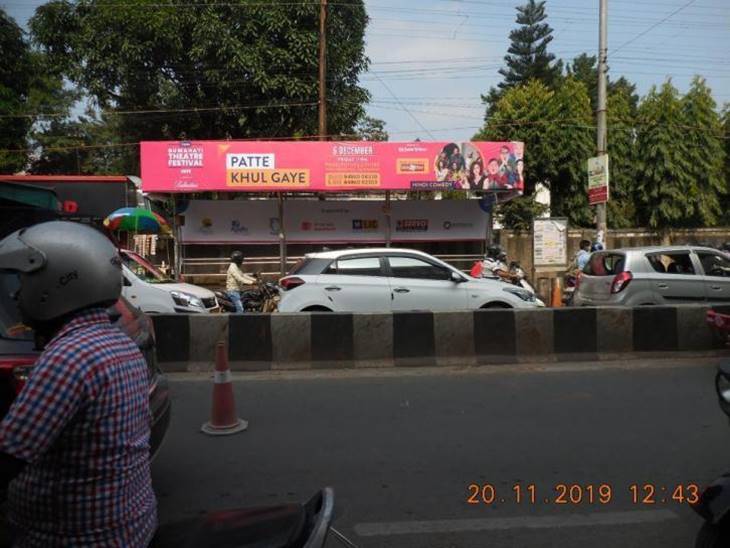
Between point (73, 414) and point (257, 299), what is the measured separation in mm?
11195

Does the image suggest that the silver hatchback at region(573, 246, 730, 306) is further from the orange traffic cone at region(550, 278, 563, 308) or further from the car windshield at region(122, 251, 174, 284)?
the car windshield at region(122, 251, 174, 284)

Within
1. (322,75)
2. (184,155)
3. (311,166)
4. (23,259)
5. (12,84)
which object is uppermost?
(12,84)

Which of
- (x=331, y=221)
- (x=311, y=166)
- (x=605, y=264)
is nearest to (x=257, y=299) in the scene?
(x=311, y=166)

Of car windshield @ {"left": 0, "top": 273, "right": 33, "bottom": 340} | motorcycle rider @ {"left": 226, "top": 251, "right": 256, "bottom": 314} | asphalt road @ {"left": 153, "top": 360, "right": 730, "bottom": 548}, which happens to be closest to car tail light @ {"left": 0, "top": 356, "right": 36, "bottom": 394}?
car windshield @ {"left": 0, "top": 273, "right": 33, "bottom": 340}

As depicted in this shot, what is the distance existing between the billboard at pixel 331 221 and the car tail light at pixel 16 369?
13288mm

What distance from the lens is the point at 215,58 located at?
22.1 metres

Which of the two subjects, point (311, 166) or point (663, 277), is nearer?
point (663, 277)

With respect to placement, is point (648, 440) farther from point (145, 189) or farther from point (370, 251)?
point (145, 189)

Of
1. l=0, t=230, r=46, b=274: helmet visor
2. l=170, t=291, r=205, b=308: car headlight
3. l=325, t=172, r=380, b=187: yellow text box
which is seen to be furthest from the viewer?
l=325, t=172, r=380, b=187: yellow text box

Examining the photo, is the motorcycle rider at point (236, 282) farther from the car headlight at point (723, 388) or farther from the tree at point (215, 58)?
the tree at point (215, 58)

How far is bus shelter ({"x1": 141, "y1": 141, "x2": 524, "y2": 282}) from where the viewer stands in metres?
15.1

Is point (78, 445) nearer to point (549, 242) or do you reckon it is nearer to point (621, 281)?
point (621, 281)

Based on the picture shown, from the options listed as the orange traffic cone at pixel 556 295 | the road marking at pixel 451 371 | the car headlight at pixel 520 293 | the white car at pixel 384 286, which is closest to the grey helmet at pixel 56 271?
the road marking at pixel 451 371

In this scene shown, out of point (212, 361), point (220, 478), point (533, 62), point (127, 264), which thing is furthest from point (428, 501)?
point (533, 62)
